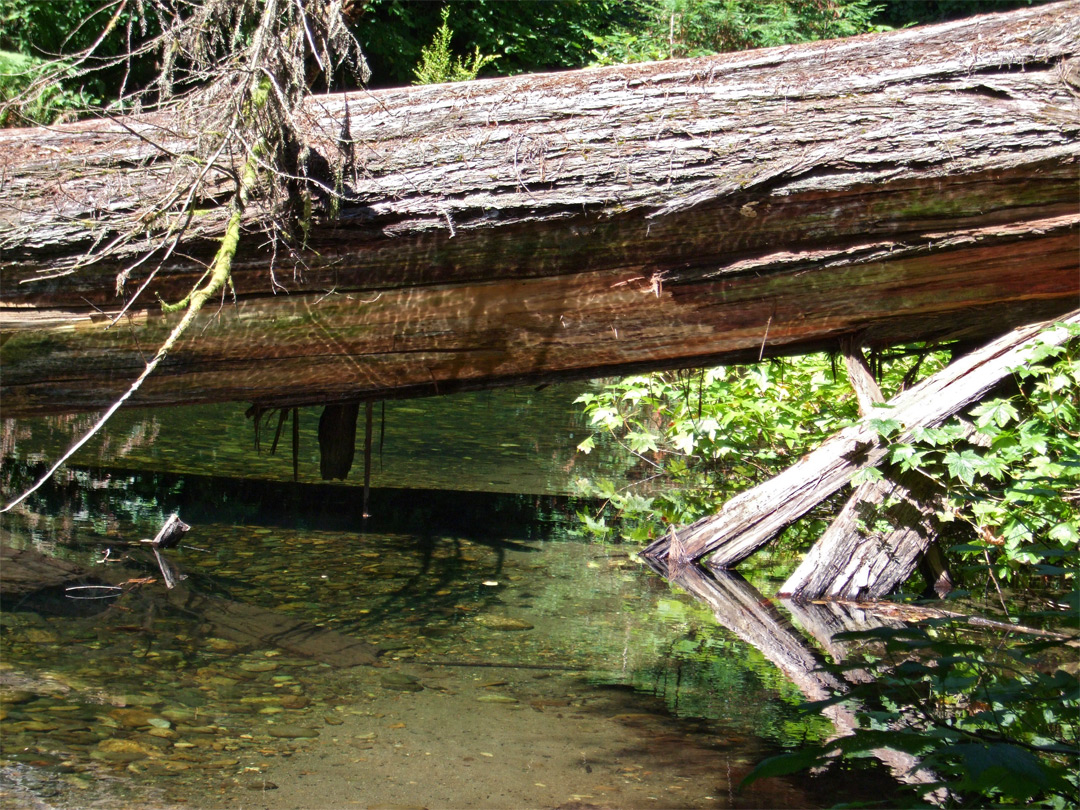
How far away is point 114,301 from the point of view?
3793 millimetres

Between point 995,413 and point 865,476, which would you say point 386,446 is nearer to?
point 865,476

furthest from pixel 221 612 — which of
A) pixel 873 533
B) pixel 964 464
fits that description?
pixel 964 464

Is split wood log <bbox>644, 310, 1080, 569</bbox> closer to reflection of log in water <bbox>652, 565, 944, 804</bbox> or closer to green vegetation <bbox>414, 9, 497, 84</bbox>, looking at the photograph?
reflection of log in water <bbox>652, 565, 944, 804</bbox>

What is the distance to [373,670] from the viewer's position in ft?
10.9

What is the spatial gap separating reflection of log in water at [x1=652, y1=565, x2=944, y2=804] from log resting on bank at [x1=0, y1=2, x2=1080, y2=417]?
1.12 metres

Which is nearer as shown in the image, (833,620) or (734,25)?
(833,620)

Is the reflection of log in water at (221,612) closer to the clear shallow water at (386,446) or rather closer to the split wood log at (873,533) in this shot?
the clear shallow water at (386,446)

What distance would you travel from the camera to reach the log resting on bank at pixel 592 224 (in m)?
3.70

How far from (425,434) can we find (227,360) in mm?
3991

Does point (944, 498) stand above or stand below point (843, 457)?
below

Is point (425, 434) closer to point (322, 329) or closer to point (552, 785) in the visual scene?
point (322, 329)

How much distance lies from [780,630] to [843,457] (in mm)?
884

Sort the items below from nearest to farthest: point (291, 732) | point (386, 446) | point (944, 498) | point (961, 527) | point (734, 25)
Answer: point (291, 732) < point (944, 498) < point (961, 527) < point (386, 446) < point (734, 25)

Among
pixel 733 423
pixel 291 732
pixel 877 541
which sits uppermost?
pixel 733 423
